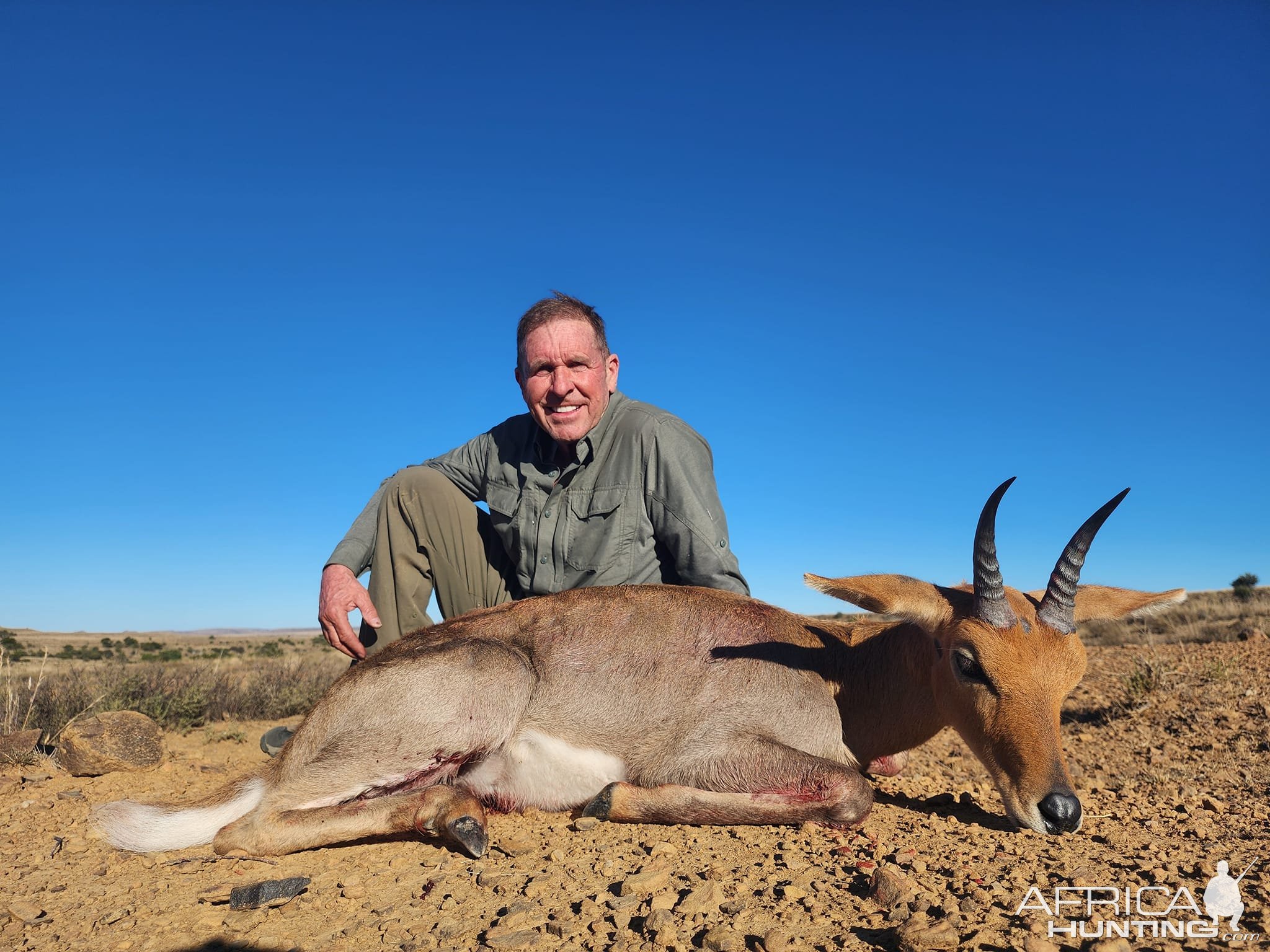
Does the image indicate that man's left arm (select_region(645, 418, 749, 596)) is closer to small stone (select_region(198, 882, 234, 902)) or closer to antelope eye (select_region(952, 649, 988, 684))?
antelope eye (select_region(952, 649, 988, 684))

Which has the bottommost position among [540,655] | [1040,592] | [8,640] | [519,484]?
[8,640]

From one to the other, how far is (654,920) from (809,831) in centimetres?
139

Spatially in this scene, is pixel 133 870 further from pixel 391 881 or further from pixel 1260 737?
pixel 1260 737

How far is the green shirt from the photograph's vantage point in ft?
19.2

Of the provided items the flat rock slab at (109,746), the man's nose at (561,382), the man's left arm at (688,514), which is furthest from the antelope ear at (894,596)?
the flat rock slab at (109,746)

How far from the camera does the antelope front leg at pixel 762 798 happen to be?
4.27 m

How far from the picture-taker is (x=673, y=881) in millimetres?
3496

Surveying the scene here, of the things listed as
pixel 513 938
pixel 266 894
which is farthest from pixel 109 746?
pixel 513 938

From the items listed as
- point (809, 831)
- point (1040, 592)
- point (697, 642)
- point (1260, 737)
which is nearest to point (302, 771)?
point (697, 642)

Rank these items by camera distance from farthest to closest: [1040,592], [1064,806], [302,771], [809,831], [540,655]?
[1040,592] < [540,655] < [302,771] < [809,831] < [1064,806]

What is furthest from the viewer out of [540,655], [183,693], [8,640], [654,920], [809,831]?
[8,640]

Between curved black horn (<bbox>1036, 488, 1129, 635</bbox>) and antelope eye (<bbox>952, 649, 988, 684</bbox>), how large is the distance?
43cm

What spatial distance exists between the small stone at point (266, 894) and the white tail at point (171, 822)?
3.25 feet

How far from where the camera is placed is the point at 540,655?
4840mm
